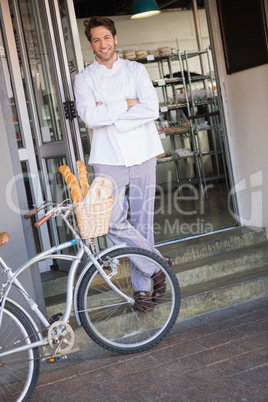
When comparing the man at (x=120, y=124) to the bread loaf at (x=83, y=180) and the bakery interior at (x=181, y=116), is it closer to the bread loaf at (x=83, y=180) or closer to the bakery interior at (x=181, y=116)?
the bread loaf at (x=83, y=180)

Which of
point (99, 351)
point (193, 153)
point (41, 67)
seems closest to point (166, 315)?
point (99, 351)

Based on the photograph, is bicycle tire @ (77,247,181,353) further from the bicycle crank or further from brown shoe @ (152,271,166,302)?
the bicycle crank

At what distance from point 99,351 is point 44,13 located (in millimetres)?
2331

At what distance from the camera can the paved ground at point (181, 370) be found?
2680 millimetres

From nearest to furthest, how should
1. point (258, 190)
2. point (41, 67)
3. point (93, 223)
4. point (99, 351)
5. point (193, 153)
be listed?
point (93, 223) → point (99, 351) → point (41, 67) → point (258, 190) → point (193, 153)

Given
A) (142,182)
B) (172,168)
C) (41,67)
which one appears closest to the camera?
(142,182)

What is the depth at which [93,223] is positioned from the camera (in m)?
3.02

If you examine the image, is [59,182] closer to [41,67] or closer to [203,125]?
[41,67]

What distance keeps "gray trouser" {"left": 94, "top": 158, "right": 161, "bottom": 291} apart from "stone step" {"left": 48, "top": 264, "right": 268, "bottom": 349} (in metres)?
0.44

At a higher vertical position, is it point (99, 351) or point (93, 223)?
point (93, 223)

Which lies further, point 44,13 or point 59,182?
point 59,182

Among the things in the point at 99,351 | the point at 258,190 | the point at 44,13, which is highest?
the point at 44,13

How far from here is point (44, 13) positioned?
3898mm

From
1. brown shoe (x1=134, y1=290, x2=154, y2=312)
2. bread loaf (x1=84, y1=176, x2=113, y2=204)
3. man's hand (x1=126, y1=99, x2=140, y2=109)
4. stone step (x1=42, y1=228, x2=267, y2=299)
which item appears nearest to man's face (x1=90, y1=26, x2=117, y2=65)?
man's hand (x1=126, y1=99, x2=140, y2=109)
